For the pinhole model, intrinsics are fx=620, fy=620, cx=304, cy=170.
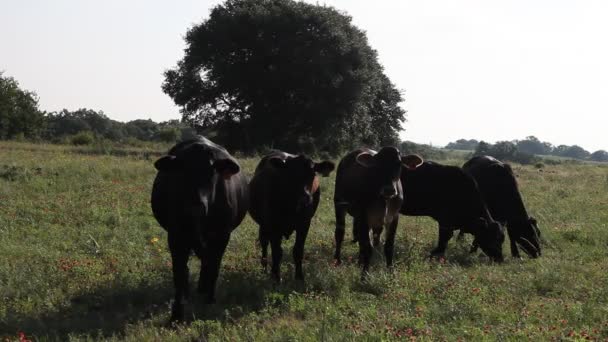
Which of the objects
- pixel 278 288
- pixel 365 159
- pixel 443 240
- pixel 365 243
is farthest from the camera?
pixel 443 240

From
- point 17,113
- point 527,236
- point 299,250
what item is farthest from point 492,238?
point 17,113

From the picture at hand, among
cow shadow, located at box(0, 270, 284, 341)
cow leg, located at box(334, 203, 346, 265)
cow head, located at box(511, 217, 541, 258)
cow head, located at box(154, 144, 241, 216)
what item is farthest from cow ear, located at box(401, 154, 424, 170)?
cow head, located at box(154, 144, 241, 216)

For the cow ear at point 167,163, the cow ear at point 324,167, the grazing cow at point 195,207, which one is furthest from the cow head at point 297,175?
the cow ear at point 167,163

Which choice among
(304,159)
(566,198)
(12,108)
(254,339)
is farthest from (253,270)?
(12,108)

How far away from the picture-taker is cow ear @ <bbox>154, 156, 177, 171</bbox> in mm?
7590

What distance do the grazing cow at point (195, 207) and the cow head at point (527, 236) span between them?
21.7ft

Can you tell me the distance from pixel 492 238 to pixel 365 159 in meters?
3.28

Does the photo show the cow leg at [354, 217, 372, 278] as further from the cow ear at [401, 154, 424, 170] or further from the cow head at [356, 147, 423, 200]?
the cow ear at [401, 154, 424, 170]

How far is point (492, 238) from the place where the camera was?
38.9ft

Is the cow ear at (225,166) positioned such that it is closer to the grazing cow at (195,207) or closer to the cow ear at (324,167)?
the grazing cow at (195,207)

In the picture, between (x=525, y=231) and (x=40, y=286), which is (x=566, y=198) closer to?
(x=525, y=231)

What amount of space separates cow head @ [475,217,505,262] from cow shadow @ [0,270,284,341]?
465 centimetres

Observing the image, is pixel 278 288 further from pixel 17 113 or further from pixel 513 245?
pixel 17 113

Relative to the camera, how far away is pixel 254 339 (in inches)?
262
